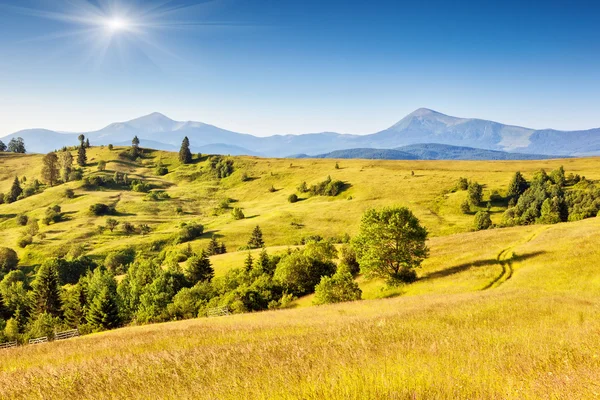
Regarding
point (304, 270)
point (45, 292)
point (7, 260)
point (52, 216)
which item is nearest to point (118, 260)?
point (7, 260)

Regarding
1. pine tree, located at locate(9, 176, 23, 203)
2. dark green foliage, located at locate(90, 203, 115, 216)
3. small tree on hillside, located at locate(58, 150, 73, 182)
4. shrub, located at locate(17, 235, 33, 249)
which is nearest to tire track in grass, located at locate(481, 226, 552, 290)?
shrub, located at locate(17, 235, 33, 249)

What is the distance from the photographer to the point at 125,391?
4.47m

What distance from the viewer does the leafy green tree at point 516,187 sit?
389ft

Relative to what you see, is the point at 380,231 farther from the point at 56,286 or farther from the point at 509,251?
the point at 56,286

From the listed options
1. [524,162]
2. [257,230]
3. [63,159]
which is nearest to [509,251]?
[257,230]

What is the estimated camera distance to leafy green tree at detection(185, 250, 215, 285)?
2667 inches

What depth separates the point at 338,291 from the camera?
124 ft

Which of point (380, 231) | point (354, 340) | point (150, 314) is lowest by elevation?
point (150, 314)

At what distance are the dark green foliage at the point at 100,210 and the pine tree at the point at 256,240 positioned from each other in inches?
2811

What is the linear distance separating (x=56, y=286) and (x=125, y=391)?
81.6 metres

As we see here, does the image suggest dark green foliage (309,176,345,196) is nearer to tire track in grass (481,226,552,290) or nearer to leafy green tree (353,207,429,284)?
tire track in grass (481,226,552,290)

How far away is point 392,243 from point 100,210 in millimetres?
133890

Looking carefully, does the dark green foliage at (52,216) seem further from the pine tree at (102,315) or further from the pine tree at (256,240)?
the pine tree at (102,315)

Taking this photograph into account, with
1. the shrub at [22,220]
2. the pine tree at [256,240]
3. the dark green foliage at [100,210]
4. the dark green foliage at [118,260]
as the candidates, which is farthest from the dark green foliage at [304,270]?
the shrub at [22,220]
